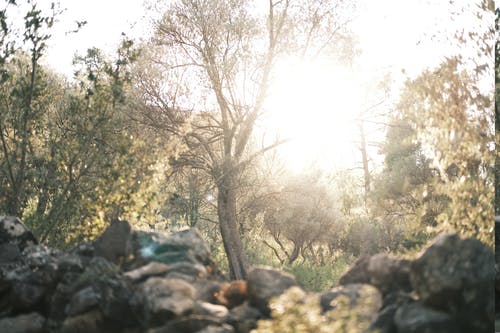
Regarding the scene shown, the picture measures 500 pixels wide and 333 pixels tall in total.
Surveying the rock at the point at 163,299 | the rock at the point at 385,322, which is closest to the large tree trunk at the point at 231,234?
the rock at the point at 163,299

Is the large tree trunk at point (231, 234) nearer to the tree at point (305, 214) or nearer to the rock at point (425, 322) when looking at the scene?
the tree at point (305, 214)

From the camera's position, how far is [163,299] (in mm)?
5422

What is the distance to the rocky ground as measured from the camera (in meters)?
4.68

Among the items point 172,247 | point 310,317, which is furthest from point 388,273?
point 172,247

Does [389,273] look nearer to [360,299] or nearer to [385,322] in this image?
[360,299]

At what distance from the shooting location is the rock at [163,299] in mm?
5328

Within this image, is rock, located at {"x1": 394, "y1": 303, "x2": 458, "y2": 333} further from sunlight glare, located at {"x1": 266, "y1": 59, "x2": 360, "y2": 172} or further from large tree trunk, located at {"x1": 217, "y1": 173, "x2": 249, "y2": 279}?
large tree trunk, located at {"x1": 217, "y1": 173, "x2": 249, "y2": 279}

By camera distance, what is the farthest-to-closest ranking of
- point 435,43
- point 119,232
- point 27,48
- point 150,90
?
1. point 150,90
2. point 27,48
3. point 435,43
4. point 119,232

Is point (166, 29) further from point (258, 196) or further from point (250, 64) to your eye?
point (258, 196)

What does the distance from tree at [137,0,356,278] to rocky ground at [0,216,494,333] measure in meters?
8.27

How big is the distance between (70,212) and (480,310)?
748 cm

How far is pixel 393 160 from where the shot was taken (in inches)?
856

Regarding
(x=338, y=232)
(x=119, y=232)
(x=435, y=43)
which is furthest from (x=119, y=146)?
(x=338, y=232)

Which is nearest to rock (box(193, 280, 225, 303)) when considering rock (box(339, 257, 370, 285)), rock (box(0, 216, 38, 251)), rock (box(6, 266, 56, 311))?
rock (box(339, 257, 370, 285))
